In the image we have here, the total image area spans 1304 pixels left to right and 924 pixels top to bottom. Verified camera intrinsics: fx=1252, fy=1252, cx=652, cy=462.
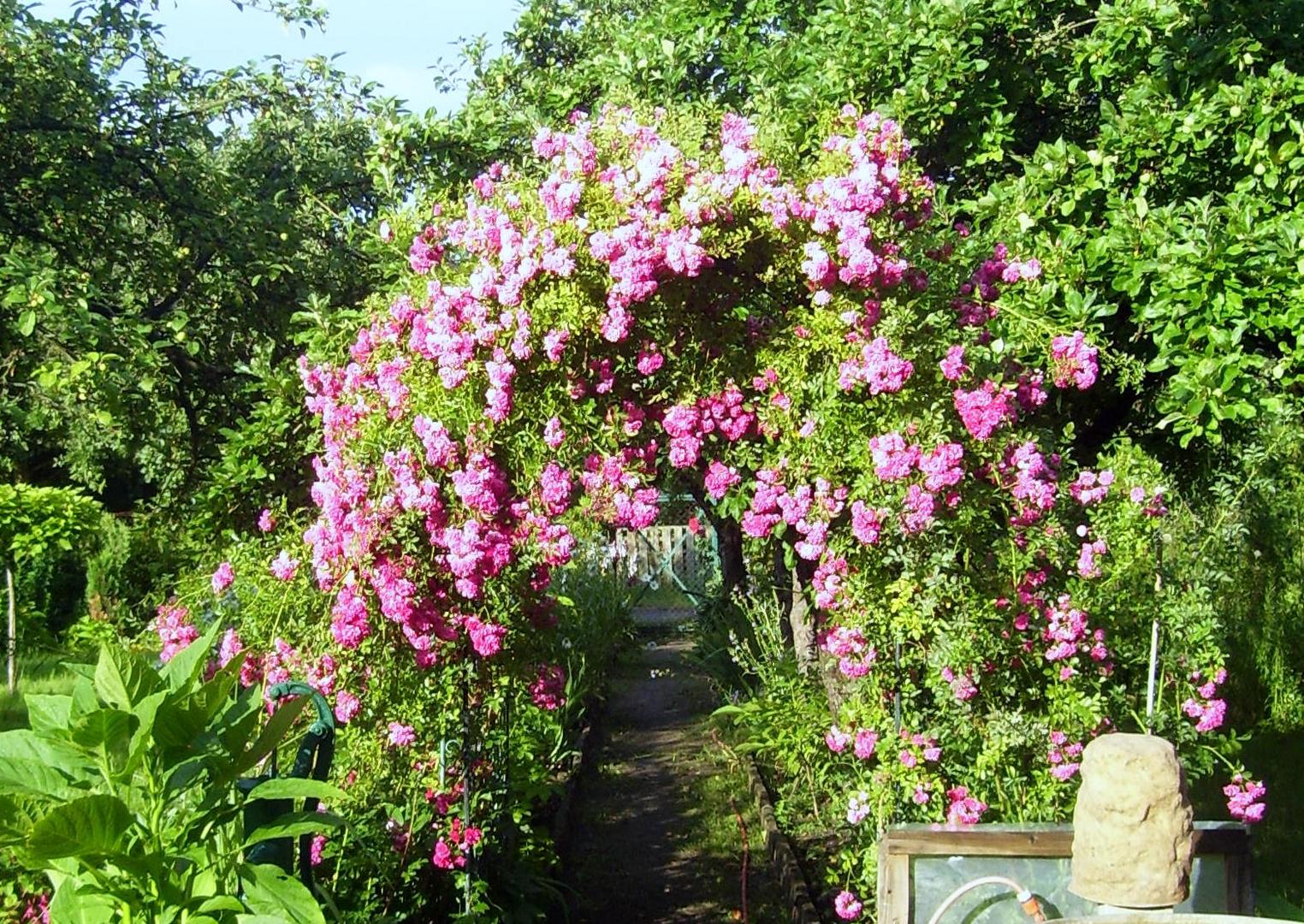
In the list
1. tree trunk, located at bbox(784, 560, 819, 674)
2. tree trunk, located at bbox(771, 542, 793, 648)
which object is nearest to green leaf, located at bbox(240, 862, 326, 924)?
tree trunk, located at bbox(784, 560, 819, 674)

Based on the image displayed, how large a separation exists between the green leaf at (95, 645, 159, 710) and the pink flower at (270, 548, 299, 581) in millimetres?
1398

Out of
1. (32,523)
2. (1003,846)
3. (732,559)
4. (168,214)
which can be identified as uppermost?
(168,214)

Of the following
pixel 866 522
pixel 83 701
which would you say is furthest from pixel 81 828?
pixel 866 522

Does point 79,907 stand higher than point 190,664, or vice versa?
point 190,664

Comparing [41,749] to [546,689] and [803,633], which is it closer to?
[546,689]

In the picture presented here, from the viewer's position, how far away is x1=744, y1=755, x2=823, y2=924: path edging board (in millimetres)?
4727

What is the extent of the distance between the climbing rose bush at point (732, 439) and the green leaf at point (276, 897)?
132cm

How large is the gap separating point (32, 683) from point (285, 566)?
20.9 ft

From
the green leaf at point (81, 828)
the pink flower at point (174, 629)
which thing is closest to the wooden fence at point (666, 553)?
the pink flower at point (174, 629)

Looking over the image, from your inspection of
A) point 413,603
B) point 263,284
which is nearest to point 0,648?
point 263,284

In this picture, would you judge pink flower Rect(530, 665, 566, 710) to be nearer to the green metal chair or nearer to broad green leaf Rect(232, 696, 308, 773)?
the green metal chair

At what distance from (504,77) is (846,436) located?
358cm

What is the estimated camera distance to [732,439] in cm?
379

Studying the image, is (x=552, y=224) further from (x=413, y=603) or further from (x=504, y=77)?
(x=504, y=77)
